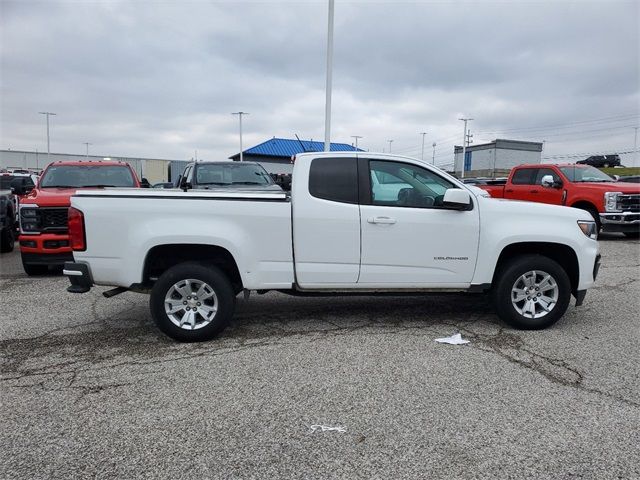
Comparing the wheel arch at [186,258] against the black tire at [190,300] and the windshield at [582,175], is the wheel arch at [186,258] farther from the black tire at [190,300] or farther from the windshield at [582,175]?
the windshield at [582,175]

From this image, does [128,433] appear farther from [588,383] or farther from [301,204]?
[588,383]

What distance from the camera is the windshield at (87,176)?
9648 millimetres

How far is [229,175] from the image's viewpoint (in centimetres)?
1083

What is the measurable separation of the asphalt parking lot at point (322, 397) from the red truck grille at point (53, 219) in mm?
2418

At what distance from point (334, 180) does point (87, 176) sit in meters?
6.50

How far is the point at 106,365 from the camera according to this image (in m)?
4.55

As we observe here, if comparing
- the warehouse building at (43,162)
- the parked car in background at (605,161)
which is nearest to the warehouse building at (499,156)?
the parked car in background at (605,161)

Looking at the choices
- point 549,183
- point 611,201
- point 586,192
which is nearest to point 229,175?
point 549,183

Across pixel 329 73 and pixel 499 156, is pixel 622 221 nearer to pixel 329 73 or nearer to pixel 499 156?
pixel 329 73

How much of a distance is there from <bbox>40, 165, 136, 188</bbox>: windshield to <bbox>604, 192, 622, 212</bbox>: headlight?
10912mm

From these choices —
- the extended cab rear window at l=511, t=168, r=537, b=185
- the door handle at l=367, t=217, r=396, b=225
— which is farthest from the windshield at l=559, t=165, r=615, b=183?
the door handle at l=367, t=217, r=396, b=225

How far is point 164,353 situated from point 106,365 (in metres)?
0.52

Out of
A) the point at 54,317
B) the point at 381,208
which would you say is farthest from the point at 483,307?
the point at 54,317

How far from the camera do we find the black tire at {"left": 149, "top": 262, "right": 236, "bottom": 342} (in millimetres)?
5000
